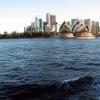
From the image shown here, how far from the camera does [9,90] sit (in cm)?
1603

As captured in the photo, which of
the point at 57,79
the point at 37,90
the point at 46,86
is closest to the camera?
the point at 37,90

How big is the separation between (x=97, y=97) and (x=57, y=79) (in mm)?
5720

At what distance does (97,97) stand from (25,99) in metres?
3.24

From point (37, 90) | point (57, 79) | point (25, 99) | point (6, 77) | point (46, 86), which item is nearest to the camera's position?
point (25, 99)

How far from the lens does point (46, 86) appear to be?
1691 cm

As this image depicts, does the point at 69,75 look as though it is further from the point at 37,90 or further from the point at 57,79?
the point at 37,90

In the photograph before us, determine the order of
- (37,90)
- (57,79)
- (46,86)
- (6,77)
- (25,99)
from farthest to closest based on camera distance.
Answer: (6,77) < (57,79) < (46,86) < (37,90) < (25,99)

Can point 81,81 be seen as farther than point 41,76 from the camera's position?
No

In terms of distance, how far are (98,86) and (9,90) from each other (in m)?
4.67

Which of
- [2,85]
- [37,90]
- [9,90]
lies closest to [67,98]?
[37,90]

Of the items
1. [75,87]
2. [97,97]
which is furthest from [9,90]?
[97,97]

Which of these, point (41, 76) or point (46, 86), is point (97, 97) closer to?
point (46, 86)

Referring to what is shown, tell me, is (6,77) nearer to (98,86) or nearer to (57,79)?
(57,79)

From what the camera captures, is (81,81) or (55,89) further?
(81,81)
